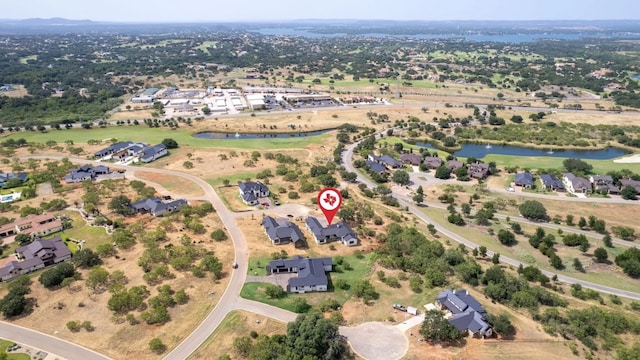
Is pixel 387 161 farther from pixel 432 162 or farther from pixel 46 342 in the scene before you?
pixel 46 342

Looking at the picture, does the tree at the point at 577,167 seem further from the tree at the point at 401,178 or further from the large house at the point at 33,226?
the large house at the point at 33,226

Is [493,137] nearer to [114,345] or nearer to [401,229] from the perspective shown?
[401,229]

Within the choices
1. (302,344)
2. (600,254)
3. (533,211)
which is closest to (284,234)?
(302,344)

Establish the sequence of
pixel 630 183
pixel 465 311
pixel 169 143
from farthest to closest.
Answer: pixel 169 143, pixel 630 183, pixel 465 311

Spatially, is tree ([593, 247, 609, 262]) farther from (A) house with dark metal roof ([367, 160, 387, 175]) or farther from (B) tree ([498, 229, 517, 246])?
(A) house with dark metal roof ([367, 160, 387, 175])

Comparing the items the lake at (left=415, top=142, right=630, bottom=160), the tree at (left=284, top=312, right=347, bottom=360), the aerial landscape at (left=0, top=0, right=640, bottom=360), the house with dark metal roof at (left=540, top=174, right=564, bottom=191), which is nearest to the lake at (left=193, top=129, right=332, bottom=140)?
the aerial landscape at (left=0, top=0, right=640, bottom=360)

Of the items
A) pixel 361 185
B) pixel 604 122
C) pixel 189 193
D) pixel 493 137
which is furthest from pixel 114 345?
pixel 604 122

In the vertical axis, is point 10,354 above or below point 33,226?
below

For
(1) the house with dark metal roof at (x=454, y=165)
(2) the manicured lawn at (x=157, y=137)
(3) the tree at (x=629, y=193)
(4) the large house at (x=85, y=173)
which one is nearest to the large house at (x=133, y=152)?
(2) the manicured lawn at (x=157, y=137)
